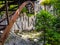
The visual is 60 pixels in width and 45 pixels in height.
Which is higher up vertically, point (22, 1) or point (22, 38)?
point (22, 1)

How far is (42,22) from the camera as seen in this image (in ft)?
48.5

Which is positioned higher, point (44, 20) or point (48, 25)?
point (44, 20)

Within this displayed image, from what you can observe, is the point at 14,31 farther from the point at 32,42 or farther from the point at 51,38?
the point at 51,38

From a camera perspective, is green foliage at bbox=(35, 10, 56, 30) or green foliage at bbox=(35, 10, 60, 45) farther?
green foliage at bbox=(35, 10, 56, 30)

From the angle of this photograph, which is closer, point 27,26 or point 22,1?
point 22,1

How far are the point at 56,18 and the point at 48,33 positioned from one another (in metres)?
1.23

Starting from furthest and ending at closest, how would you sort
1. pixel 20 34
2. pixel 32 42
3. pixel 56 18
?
pixel 20 34 → pixel 32 42 → pixel 56 18

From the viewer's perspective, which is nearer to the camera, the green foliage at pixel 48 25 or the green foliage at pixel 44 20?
the green foliage at pixel 48 25

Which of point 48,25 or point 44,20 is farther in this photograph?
point 48,25

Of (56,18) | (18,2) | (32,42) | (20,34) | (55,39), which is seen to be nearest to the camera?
(18,2)

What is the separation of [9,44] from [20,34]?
232 centimetres

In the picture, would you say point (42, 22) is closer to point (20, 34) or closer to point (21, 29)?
point (20, 34)

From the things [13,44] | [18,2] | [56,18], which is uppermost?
[18,2]

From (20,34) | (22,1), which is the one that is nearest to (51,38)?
(22,1)
